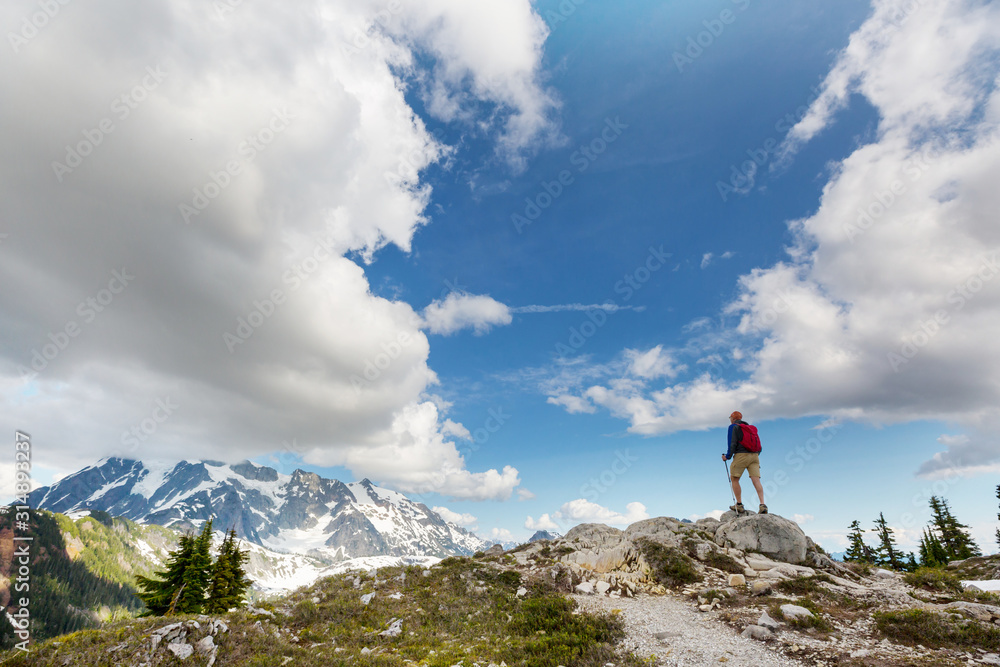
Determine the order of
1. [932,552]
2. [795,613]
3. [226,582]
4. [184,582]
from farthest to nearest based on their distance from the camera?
1. [932,552]
2. [226,582]
3. [184,582]
4. [795,613]

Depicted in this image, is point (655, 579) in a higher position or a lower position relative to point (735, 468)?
lower

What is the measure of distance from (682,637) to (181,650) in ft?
56.6

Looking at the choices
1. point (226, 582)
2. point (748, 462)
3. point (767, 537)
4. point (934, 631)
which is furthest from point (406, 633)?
point (226, 582)

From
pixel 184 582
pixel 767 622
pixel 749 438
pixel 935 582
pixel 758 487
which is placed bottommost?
pixel 184 582

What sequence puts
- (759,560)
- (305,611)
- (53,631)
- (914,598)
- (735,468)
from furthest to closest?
(53,631), (735,468), (759,560), (305,611), (914,598)

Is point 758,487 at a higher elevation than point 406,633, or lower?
higher

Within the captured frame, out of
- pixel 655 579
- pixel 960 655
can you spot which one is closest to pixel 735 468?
pixel 655 579

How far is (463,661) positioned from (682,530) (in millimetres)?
17574

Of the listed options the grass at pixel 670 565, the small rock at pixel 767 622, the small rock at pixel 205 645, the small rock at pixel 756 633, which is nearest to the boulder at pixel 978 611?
the small rock at pixel 767 622

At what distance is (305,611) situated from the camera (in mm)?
20062

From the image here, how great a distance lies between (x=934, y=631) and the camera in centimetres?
1204

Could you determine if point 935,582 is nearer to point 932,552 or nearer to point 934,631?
point 934,631

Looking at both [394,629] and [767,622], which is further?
[394,629]

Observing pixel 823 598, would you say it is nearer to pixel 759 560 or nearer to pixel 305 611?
pixel 759 560
